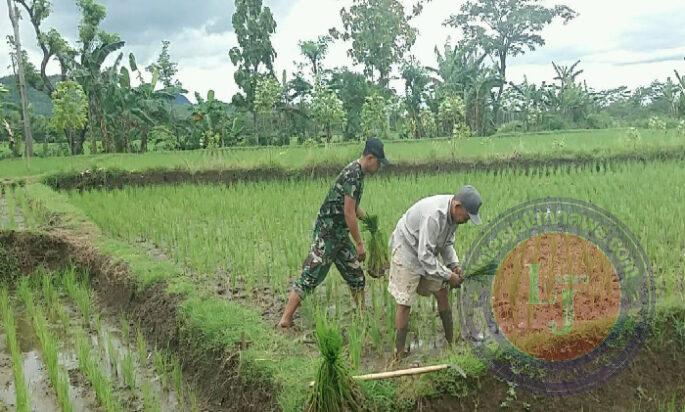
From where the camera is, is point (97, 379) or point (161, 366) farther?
point (161, 366)

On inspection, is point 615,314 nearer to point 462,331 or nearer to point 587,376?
point 587,376

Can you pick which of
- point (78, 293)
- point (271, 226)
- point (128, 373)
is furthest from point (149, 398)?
point (271, 226)

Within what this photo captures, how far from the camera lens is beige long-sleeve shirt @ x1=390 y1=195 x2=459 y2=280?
3121 millimetres

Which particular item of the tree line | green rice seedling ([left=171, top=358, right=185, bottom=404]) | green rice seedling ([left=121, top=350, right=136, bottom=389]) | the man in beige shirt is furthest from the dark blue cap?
the tree line

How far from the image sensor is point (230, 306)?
4043mm

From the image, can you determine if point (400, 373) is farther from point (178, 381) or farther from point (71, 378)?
point (71, 378)

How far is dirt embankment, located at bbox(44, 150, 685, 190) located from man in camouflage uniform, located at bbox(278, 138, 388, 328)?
6.61 meters

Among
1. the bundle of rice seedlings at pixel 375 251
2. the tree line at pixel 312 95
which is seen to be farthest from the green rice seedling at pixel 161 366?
the tree line at pixel 312 95

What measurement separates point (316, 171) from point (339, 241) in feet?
22.0

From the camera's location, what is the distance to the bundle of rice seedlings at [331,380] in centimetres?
243

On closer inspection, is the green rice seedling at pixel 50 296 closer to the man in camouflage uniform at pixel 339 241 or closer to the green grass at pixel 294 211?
the green grass at pixel 294 211

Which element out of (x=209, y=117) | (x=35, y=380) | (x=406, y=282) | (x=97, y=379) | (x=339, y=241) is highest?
(x=209, y=117)

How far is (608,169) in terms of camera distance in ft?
31.2

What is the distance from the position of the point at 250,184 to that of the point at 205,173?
1.45 meters
